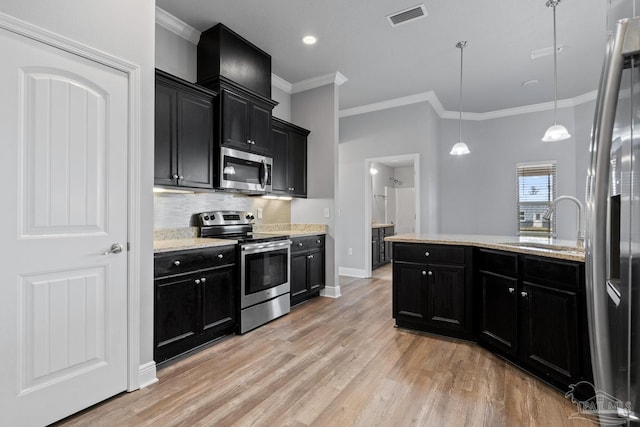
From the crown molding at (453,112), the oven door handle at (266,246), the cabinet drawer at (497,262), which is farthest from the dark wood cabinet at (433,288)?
the crown molding at (453,112)

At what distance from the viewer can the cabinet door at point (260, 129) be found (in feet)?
11.5

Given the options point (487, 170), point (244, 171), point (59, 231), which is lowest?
point (59, 231)

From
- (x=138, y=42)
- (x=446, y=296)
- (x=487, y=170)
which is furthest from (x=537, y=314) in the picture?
(x=487, y=170)

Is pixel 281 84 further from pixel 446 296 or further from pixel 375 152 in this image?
pixel 446 296

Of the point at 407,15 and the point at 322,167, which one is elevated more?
the point at 407,15

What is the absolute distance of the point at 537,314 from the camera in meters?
2.16

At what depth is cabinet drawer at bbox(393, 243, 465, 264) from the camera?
9.25ft

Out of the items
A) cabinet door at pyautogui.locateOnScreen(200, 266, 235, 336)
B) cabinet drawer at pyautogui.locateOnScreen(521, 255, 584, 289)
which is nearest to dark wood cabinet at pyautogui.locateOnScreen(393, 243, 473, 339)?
cabinet drawer at pyautogui.locateOnScreen(521, 255, 584, 289)

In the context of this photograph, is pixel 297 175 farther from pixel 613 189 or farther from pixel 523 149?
pixel 523 149

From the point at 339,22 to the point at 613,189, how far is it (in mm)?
3203

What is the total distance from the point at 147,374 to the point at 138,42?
2.23 meters

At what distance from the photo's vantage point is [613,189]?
2.02 feet

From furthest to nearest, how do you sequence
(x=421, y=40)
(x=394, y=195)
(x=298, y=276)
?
(x=394, y=195), (x=298, y=276), (x=421, y=40)

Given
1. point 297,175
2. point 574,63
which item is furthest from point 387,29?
point 574,63
